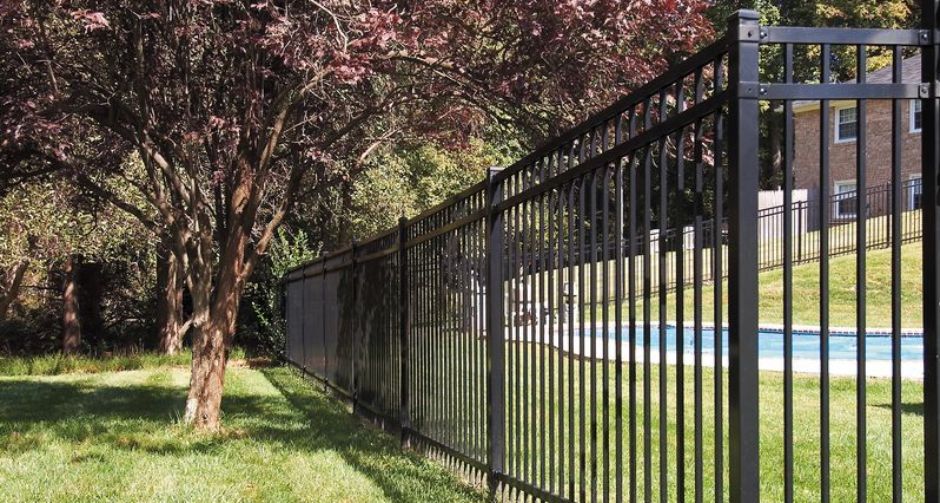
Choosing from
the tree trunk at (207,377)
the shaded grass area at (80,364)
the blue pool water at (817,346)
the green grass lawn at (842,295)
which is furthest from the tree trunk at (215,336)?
the shaded grass area at (80,364)

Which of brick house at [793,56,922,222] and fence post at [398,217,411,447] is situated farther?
brick house at [793,56,922,222]

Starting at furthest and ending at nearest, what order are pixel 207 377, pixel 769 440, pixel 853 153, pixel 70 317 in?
pixel 853 153 < pixel 70 317 < pixel 207 377 < pixel 769 440

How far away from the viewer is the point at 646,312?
126 inches

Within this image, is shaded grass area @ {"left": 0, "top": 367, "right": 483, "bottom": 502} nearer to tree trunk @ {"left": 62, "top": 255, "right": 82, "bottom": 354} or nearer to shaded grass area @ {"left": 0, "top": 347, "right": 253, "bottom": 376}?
shaded grass area @ {"left": 0, "top": 347, "right": 253, "bottom": 376}

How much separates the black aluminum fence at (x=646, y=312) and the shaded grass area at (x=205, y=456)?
1.29 ft

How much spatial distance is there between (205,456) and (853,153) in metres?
24.7

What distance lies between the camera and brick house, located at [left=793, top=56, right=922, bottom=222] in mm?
18641

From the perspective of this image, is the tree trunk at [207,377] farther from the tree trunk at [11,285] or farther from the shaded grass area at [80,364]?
the tree trunk at [11,285]

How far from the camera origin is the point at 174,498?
5430 millimetres

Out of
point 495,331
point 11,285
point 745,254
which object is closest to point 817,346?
point 495,331

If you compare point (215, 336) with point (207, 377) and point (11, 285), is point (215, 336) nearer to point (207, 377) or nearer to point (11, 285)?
point (207, 377)

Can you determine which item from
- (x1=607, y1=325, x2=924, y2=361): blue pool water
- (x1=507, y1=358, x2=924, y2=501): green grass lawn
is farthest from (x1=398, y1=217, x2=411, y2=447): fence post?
(x1=607, y1=325, x2=924, y2=361): blue pool water

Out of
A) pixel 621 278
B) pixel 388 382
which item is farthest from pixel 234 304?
pixel 621 278

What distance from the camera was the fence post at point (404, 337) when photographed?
732 cm
